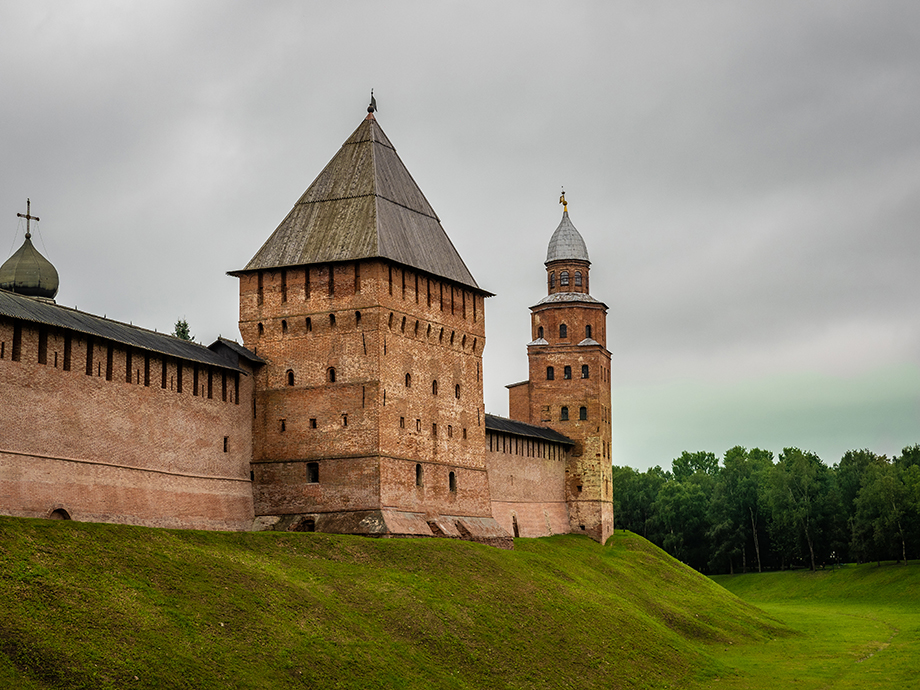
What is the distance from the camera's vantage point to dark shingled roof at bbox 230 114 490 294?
44750 millimetres

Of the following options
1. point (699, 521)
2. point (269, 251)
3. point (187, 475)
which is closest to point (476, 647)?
point (187, 475)

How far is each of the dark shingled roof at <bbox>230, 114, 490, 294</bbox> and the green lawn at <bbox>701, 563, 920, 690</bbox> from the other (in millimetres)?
18549

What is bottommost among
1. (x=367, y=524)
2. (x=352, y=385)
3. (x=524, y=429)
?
(x=367, y=524)

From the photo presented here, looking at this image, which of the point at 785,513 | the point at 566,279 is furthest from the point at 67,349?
the point at 785,513

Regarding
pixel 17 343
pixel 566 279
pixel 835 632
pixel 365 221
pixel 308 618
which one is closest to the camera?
pixel 308 618

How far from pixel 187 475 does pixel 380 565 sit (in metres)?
7.36

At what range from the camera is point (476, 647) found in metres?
32.6

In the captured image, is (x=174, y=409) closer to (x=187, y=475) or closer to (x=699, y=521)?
(x=187, y=475)

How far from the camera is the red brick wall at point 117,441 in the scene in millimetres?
32594

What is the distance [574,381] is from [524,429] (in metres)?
6.94

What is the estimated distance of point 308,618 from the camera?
1152 inches

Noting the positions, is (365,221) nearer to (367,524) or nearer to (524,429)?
(367,524)

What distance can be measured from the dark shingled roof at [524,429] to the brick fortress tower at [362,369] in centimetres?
707

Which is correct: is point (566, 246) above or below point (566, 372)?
above
